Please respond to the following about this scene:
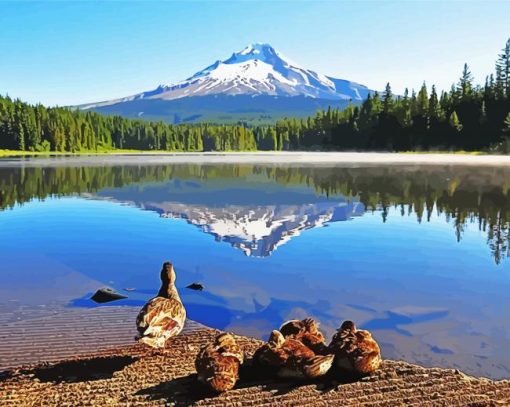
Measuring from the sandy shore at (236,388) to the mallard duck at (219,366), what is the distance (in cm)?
17

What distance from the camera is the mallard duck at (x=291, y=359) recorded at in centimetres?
848

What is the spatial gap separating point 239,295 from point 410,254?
25.7 ft

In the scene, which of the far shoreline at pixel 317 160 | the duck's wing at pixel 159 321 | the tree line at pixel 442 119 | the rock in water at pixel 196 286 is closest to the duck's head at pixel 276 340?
the duck's wing at pixel 159 321

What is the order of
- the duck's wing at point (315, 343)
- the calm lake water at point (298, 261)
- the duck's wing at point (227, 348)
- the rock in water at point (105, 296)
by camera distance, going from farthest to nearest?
the rock in water at point (105, 296) < the calm lake water at point (298, 261) < the duck's wing at point (315, 343) < the duck's wing at point (227, 348)

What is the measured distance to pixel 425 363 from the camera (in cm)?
997

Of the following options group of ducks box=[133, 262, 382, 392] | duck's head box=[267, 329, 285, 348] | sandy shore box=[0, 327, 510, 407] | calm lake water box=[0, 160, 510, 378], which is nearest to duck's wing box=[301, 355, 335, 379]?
group of ducks box=[133, 262, 382, 392]

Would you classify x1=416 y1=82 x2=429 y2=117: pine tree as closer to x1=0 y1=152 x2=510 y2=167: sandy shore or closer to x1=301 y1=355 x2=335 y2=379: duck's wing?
x1=0 y1=152 x2=510 y2=167: sandy shore

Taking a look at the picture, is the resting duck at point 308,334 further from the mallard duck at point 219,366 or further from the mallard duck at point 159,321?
the mallard duck at point 159,321

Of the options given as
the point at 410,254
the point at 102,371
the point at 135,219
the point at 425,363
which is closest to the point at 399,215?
the point at 410,254

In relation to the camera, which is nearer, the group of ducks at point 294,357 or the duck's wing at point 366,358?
the group of ducks at point 294,357

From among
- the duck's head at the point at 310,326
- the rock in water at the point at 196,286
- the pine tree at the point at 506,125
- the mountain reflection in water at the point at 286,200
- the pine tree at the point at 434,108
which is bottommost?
the rock in water at the point at 196,286

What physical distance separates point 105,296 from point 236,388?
6929 mm

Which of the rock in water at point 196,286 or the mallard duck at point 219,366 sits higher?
the mallard duck at point 219,366

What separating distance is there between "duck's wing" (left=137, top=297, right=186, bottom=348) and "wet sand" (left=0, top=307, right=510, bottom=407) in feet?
1.32
